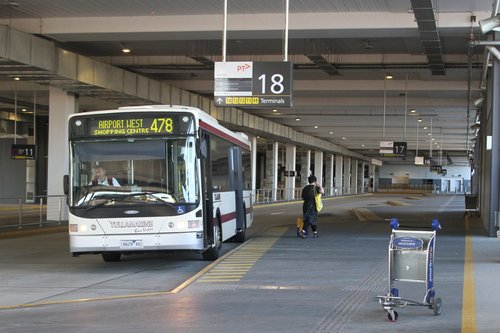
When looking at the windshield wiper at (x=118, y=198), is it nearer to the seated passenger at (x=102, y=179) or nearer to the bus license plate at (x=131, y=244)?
the seated passenger at (x=102, y=179)

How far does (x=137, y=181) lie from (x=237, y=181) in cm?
593

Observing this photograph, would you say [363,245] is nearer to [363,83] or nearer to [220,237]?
[220,237]

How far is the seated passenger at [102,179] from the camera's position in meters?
12.9

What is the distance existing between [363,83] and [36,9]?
16.8m

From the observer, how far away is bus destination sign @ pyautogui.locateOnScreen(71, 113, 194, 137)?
13.1 metres

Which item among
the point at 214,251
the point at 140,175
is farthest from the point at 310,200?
the point at 140,175

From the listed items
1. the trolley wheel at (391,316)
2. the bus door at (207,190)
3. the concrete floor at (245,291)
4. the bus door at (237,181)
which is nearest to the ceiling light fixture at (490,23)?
the concrete floor at (245,291)

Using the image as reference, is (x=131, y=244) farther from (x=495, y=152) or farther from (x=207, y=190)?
(x=495, y=152)

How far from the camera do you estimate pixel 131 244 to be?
41.8 feet


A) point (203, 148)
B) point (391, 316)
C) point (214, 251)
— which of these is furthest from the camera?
point (214, 251)

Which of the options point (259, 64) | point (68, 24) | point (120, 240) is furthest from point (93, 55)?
point (120, 240)

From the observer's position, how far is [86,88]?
81.5 ft

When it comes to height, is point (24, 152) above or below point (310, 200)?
above

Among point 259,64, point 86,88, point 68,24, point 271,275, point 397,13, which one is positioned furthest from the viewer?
point 86,88
